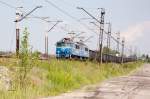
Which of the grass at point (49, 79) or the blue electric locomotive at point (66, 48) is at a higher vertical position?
the blue electric locomotive at point (66, 48)

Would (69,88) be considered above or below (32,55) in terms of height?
below

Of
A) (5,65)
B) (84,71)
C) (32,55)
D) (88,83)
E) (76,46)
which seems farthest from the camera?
(76,46)

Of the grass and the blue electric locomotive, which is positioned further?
the blue electric locomotive

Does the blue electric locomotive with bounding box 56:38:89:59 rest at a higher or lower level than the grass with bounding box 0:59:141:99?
higher

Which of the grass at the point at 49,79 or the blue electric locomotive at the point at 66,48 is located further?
the blue electric locomotive at the point at 66,48

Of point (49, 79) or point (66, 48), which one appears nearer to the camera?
point (49, 79)

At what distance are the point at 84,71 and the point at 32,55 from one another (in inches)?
602

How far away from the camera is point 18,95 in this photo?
22.5m

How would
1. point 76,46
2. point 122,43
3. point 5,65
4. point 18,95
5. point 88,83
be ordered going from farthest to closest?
point 122,43
point 76,46
point 88,83
point 5,65
point 18,95

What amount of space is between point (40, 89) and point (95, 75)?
52.6 feet

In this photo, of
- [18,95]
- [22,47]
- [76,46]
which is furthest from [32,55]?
[76,46]

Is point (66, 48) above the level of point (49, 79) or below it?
above

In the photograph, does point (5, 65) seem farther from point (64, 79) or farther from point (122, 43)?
point (122, 43)

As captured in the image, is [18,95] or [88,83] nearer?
[18,95]
